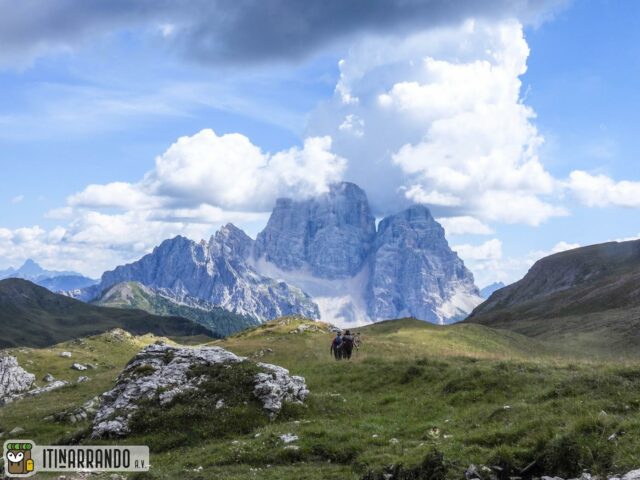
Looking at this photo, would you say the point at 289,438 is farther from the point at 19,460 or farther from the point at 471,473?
the point at 19,460

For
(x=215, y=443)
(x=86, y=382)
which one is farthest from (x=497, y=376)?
(x=86, y=382)

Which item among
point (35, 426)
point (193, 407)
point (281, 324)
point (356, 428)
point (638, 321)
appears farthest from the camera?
point (638, 321)

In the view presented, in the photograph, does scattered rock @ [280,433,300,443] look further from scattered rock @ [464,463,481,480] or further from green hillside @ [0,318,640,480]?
scattered rock @ [464,463,481,480]

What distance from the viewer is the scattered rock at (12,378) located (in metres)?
69.1

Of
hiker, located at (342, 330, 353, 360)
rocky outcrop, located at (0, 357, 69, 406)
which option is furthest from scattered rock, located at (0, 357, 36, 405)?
hiker, located at (342, 330, 353, 360)

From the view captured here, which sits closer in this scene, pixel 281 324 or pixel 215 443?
pixel 215 443

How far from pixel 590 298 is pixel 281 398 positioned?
174 meters

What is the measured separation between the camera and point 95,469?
75.5 ft

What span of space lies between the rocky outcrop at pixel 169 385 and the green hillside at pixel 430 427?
1142 mm

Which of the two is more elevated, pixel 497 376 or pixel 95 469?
pixel 497 376

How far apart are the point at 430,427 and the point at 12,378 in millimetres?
68134

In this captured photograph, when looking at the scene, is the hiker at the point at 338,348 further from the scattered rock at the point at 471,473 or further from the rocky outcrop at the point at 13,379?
the rocky outcrop at the point at 13,379

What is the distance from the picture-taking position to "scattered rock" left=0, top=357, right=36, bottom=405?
69.1 metres

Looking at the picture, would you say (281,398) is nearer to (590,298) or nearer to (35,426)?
(35,426)
